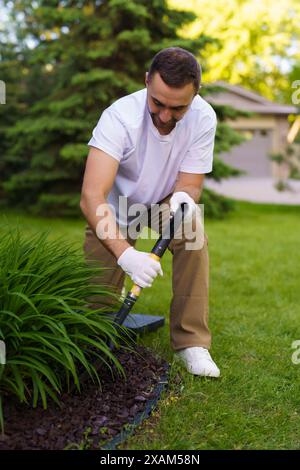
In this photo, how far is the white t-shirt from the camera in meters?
2.69

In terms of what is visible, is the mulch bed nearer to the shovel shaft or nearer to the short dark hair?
the shovel shaft

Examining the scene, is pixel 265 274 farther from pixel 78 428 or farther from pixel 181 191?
pixel 78 428

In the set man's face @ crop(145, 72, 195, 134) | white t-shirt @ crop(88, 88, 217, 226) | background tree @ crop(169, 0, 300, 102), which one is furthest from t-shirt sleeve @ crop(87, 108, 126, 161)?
background tree @ crop(169, 0, 300, 102)

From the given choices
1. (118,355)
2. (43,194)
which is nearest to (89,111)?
(43,194)

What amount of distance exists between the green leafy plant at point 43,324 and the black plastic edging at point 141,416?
17cm

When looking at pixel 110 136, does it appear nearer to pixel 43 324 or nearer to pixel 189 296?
pixel 189 296

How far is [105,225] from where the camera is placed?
2.52m

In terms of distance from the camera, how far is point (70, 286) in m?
2.40

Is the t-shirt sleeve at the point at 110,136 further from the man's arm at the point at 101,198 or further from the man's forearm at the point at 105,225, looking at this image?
the man's forearm at the point at 105,225

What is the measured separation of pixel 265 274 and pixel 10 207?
578cm

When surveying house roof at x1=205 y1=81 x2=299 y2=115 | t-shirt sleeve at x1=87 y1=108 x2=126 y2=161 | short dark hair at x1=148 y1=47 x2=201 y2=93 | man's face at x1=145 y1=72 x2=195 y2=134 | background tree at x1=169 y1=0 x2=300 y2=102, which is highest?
short dark hair at x1=148 y1=47 x2=201 y2=93

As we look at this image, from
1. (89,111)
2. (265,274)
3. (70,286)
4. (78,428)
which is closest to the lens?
(78,428)

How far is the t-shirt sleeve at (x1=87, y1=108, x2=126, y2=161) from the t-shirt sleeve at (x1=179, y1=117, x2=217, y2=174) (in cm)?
37

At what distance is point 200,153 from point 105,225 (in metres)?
0.67
